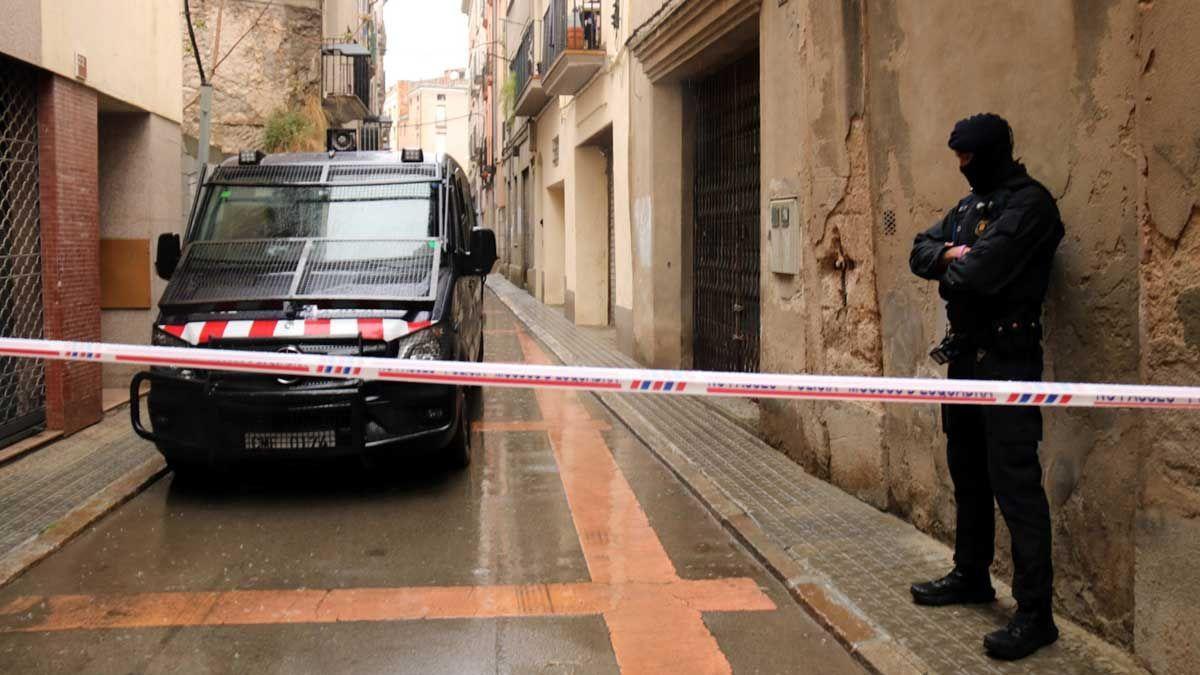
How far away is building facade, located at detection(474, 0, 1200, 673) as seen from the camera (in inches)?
142

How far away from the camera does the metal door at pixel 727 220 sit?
32.3 ft

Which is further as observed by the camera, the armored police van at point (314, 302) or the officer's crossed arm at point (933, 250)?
the armored police van at point (314, 302)

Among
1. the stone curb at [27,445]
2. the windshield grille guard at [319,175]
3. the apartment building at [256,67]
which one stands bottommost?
the stone curb at [27,445]

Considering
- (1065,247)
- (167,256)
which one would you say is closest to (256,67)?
(167,256)

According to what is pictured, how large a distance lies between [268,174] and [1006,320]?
569cm

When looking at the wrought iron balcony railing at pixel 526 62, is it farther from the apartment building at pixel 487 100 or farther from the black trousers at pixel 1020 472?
the black trousers at pixel 1020 472

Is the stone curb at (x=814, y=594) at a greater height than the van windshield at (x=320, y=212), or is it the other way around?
the van windshield at (x=320, y=212)

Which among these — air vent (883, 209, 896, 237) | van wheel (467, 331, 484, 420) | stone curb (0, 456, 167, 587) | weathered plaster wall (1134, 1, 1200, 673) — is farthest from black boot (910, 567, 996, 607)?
van wheel (467, 331, 484, 420)

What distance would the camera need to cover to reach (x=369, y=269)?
6.96 m

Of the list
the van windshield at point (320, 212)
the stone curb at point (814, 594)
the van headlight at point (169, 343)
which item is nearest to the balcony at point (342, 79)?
the van windshield at point (320, 212)

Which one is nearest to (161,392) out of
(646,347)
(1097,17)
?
(1097,17)

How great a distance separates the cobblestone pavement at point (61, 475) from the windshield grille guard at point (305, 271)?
135cm

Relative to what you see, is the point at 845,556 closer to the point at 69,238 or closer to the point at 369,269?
the point at 369,269

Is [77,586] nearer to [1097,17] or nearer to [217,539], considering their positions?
[217,539]
